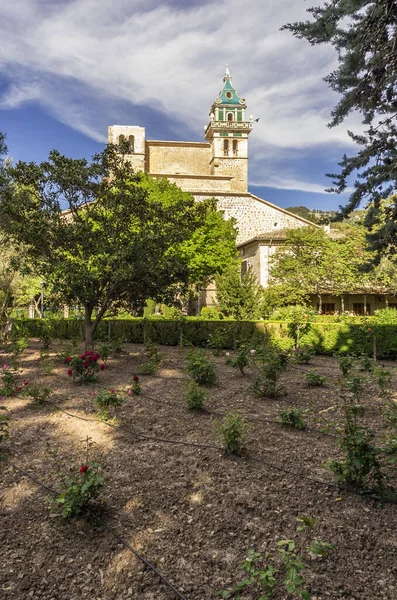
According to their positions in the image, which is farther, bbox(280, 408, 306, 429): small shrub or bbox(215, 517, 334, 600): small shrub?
bbox(280, 408, 306, 429): small shrub

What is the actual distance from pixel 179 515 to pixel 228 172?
41007 mm

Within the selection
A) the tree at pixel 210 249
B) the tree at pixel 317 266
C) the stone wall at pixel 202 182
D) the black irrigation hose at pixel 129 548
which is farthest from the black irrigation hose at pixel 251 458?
the stone wall at pixel 202 182

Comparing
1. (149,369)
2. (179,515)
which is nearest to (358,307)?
(149,369)

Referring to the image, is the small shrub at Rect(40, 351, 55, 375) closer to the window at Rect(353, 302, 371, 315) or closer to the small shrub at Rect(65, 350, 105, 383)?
the small shrub at Rect(65, 350, 105, 383)

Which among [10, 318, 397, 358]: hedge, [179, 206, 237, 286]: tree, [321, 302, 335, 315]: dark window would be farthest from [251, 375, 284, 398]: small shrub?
[321, 302, 335, 315]: dark window

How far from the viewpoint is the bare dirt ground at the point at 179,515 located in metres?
2.89

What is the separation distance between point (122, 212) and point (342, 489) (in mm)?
8719

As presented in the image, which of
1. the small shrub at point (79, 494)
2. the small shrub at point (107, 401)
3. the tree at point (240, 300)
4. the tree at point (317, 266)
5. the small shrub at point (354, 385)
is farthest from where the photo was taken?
the tree at point (317, 266)

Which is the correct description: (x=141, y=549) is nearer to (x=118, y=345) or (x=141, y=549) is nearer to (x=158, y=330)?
(x=118, y=345)

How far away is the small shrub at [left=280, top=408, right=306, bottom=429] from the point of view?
556 centimetres

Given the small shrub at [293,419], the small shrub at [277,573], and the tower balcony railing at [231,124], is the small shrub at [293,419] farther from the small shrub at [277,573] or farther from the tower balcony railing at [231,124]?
the tower balcony railing at [231,124]

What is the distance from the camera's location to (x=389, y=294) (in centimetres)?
2822

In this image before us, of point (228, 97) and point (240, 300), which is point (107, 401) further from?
point (228, 97)

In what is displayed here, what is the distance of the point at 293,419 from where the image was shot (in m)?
5.60
